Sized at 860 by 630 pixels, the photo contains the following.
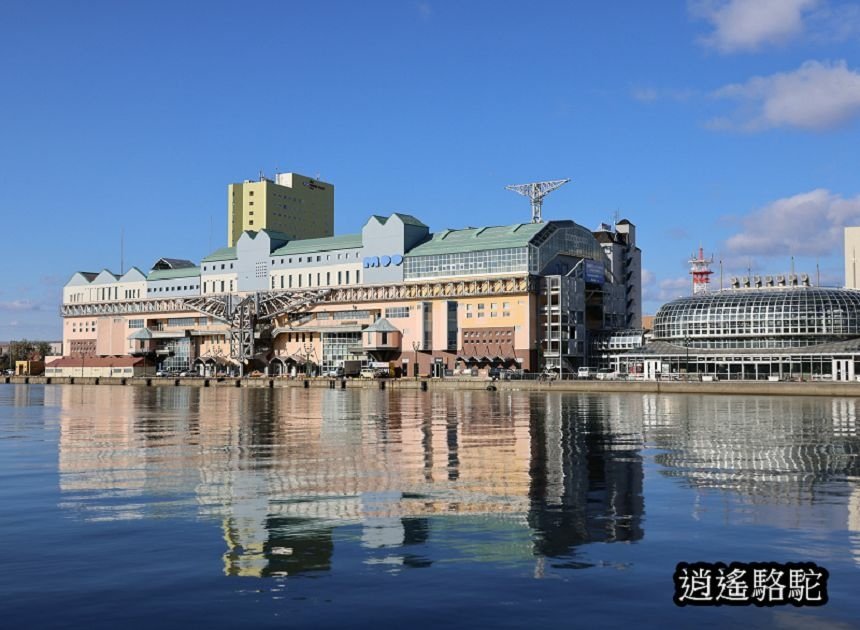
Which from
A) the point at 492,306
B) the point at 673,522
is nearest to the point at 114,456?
the point at 673,522

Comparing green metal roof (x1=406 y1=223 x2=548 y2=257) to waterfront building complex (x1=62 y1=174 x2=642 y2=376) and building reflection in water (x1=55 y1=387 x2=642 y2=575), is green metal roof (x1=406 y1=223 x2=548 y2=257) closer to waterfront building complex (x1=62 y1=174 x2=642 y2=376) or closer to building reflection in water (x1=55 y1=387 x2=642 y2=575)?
waterfront building complex (x1=62 y1=174 x2=642 y2=376)

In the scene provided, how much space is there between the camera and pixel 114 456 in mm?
35750

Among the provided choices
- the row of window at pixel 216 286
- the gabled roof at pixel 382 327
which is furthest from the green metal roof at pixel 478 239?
the row of window at pixel 216 286

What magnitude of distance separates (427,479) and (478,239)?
4755 inches

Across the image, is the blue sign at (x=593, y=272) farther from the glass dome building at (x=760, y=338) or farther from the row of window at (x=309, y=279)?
the row of window at (x=309, y=279)

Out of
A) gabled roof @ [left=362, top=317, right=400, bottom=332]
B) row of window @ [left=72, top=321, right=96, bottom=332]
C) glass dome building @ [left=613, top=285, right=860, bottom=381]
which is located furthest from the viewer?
row of window @ [left=72, top=321, right=96, bottom=332]

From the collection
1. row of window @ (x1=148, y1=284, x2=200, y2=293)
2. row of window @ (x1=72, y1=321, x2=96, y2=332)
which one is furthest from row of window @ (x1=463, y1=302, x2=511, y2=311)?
row of window @ (x1=72, y1=321, x2=96, y2=332)

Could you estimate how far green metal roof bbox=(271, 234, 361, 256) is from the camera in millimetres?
160363

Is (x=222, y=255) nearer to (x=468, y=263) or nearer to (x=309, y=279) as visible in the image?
(x=309, y=279)

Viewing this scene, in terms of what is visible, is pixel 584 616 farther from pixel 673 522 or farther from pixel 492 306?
pixel 492 306

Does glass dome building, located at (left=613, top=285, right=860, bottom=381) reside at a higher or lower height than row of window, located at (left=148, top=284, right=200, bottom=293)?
lower

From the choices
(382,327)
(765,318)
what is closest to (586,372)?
(765,318)

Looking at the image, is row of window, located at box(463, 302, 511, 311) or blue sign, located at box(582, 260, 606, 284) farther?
blue sign, located at box(582, 260, 606, 284)

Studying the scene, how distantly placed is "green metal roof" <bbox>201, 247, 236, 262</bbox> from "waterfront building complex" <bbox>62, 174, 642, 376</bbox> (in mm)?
469
